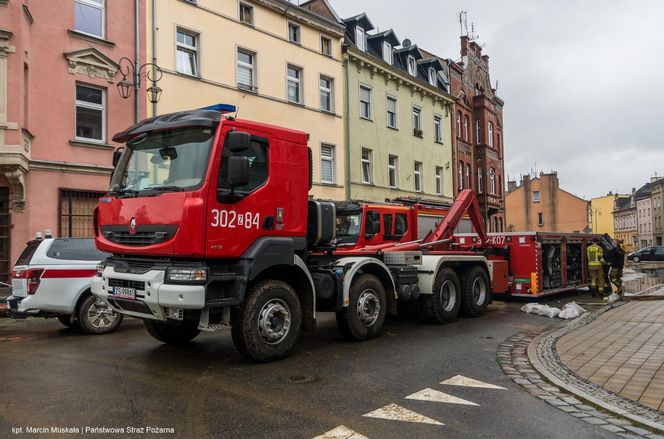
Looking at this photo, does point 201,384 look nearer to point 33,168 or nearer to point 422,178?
Result: point 33,168

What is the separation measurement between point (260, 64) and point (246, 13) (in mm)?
2081

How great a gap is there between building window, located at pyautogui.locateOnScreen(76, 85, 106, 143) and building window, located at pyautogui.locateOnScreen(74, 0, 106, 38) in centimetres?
181

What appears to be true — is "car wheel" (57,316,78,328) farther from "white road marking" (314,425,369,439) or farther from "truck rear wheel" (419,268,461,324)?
"white road marking" (314,425,369,439)

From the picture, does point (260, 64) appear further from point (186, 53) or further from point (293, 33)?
point (186, 53)

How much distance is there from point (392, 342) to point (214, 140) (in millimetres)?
4071

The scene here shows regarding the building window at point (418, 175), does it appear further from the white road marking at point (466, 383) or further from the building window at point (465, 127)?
the white road marking at point (466, 383)

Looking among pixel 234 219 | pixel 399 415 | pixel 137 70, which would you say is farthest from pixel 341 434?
pixel 137 70

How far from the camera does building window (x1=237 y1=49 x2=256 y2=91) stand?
20016 mm

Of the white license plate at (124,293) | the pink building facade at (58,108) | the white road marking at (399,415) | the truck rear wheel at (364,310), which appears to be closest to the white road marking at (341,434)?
the white road marking at (399,415)

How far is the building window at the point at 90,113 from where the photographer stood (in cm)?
1562

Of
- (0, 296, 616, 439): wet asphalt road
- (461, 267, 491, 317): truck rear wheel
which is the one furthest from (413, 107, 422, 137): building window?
(0, 296, 616, 439): wet asphalt road

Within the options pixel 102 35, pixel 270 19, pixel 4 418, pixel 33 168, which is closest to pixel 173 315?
pixel 4 418

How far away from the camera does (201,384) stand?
18.2 ft

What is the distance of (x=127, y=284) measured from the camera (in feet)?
20.1
